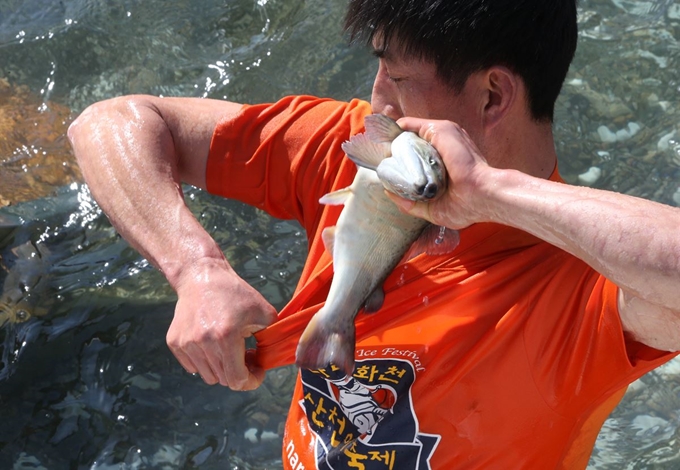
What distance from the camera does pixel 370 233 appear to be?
7.31 ft

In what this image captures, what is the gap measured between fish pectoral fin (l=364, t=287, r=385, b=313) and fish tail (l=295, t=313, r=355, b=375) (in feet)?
0.36

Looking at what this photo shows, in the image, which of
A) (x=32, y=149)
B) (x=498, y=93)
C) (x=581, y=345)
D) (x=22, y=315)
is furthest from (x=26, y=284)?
(x=581, y=345)

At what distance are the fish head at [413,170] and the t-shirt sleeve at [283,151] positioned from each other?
2.47 ft

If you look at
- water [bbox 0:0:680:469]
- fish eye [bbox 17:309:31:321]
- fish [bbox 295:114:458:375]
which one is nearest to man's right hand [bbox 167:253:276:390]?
fish [bbox 295:114:458:375]

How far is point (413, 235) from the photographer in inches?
89.7

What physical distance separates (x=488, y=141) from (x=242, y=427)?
1.99m

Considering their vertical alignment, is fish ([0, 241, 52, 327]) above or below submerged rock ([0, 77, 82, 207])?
below

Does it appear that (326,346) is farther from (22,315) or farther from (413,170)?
(22,315)

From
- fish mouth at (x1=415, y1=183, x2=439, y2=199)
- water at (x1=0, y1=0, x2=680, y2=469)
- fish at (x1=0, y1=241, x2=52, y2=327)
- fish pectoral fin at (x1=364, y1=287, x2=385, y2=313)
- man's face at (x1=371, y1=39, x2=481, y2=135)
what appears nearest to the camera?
fish mouth at (x1=415, y1=183, x2=439, y2=199)

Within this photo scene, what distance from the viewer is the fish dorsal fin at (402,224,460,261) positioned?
2.28 metres

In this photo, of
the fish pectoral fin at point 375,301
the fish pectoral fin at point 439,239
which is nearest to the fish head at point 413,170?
the fish pectoral fin at point 439,239

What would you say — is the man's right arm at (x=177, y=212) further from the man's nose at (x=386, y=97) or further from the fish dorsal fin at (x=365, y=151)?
the man's nose at (x=386, y=97)

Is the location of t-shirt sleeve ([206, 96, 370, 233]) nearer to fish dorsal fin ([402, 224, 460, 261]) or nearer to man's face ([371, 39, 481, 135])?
man's face ([371, 39, 481, 135])

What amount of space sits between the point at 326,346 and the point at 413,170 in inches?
20.2
